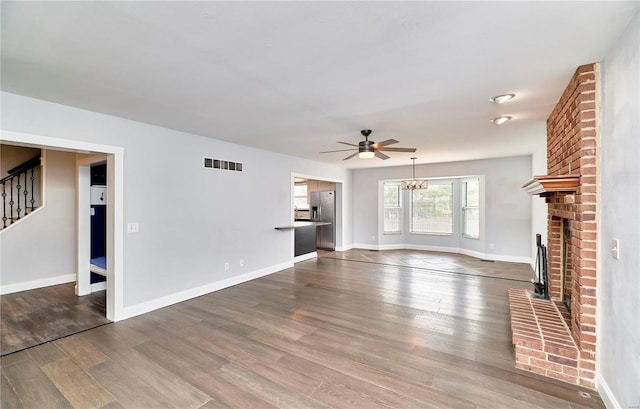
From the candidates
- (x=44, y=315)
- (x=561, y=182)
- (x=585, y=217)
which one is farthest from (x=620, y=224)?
(x=44, y=315)

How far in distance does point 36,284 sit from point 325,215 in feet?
20.9

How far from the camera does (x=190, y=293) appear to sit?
432 centimetres

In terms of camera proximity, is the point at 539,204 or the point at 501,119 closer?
the point at 501,119

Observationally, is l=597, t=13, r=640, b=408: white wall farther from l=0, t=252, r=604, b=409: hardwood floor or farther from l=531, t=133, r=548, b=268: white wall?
l=531, t=133, r=548, b=268: white wall

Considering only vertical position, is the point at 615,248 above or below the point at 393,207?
below

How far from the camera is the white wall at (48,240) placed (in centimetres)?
455

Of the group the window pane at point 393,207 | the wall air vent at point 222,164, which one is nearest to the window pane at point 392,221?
the window pane at point 393,207

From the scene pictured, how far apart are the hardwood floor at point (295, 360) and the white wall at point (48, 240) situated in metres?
2.73

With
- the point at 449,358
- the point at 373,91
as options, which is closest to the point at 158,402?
the point at 449,358

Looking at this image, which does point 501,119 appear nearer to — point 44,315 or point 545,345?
point 545,345

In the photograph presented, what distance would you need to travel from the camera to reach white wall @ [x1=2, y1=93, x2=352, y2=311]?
3.24m

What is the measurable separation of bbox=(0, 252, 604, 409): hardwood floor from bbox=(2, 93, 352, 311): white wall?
0.60m

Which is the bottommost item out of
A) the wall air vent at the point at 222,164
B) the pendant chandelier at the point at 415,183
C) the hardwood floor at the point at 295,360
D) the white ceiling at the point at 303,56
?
the hardwood floor at the point at 295,360

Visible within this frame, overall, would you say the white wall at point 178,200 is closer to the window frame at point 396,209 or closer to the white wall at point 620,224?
the window frame at point 396,209
